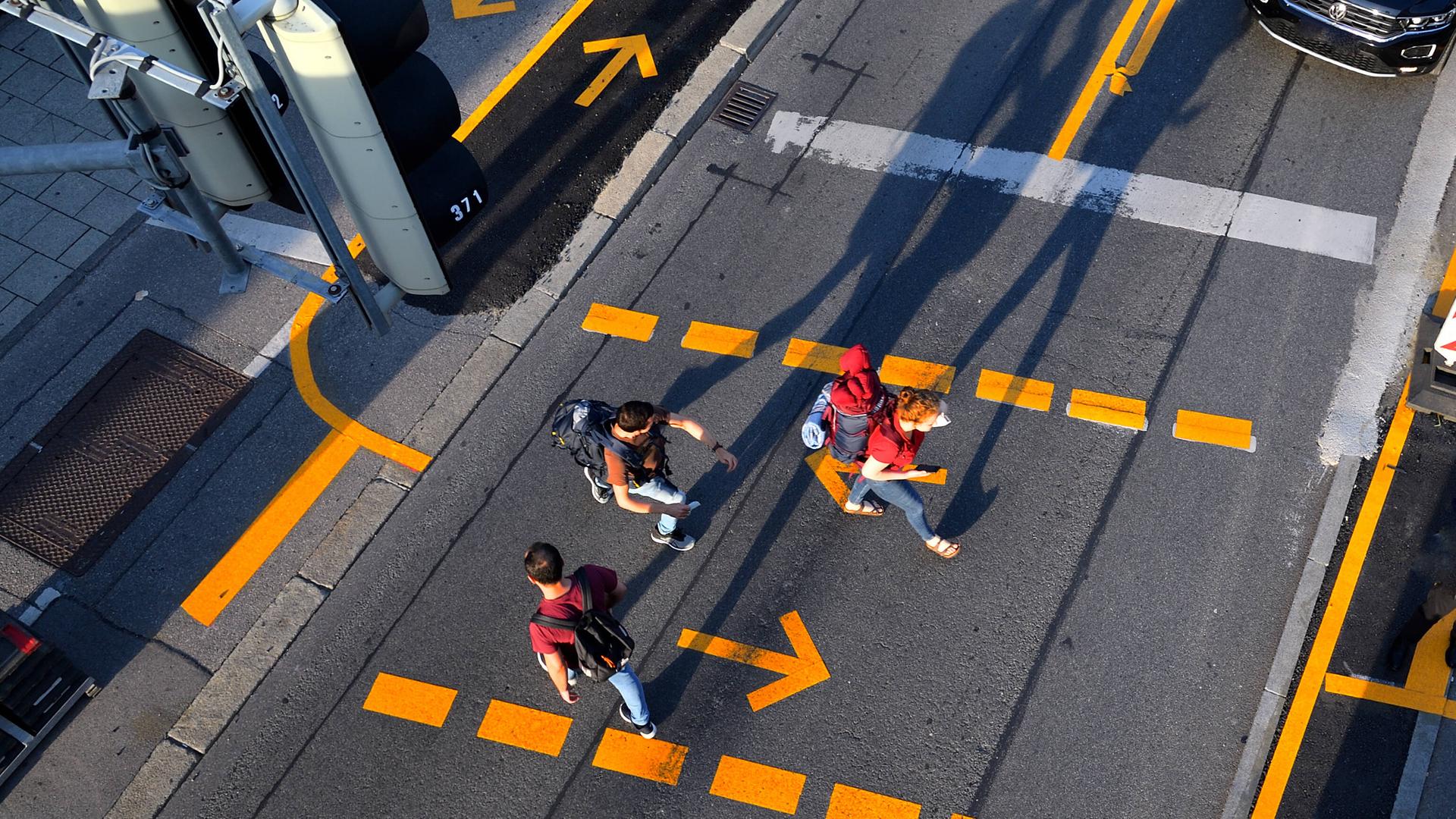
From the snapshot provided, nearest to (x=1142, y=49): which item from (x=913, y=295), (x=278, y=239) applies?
(x=913, y=295)

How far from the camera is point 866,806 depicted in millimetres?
7086

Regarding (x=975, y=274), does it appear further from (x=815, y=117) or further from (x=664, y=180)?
(x=664, y=180)

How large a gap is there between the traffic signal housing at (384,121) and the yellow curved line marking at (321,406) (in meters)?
4.07

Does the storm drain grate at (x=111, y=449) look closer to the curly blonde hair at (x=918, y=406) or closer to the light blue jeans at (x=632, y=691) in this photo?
the light blue jeans at (x=632, y=691)

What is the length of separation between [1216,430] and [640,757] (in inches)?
199

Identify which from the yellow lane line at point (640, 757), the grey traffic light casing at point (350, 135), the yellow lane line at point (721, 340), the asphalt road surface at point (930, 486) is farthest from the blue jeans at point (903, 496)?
the grey traffic light casing at point (350, 135)

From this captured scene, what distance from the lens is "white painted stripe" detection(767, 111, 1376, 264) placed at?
9398 millimetres

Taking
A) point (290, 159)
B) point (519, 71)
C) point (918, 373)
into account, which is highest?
A: point (290, 159)

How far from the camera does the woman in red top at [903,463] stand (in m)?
6.59

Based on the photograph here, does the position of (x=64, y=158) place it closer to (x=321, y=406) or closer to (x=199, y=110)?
(x=199, y=110)

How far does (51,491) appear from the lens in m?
8.42

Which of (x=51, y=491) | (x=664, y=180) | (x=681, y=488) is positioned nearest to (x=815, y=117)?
(x=664, y=180)

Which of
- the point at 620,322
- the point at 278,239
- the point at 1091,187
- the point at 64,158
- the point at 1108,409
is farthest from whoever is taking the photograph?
the point at 1091,187

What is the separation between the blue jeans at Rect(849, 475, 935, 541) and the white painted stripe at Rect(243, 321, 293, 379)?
16.4 feet
